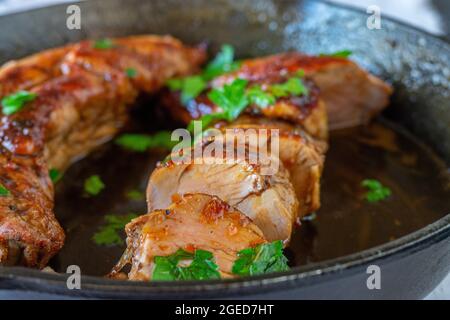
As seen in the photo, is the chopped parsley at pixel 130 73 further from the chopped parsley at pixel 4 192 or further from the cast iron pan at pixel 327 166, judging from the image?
the chopped parsley at pixel 4 192

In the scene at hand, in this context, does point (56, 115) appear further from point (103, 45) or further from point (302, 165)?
point (302, 165)

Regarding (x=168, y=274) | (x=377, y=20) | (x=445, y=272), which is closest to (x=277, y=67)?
(x=377, y=20)

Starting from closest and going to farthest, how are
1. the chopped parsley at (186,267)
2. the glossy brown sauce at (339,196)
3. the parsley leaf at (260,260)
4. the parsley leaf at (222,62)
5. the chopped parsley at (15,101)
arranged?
the chopped parsley at (186,267), the parsley leaf at (260,260), the glossy brown sauce at (339,196), the chopped parsley at (15,101), the parsley leaf at (222,62)

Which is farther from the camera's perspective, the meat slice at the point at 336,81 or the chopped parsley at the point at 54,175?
the meat slice at the point at 336,81

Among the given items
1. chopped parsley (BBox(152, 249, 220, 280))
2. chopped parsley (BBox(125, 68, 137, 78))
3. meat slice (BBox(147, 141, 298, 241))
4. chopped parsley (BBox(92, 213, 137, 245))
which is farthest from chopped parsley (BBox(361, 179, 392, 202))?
chopped parsley (BBox(125, 68, 137, 78))

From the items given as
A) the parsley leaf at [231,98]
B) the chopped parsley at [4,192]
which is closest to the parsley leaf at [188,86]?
the parsley leaf at [231,98]

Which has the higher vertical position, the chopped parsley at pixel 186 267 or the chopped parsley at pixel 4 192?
the chopped parsley at pixel 4 192
